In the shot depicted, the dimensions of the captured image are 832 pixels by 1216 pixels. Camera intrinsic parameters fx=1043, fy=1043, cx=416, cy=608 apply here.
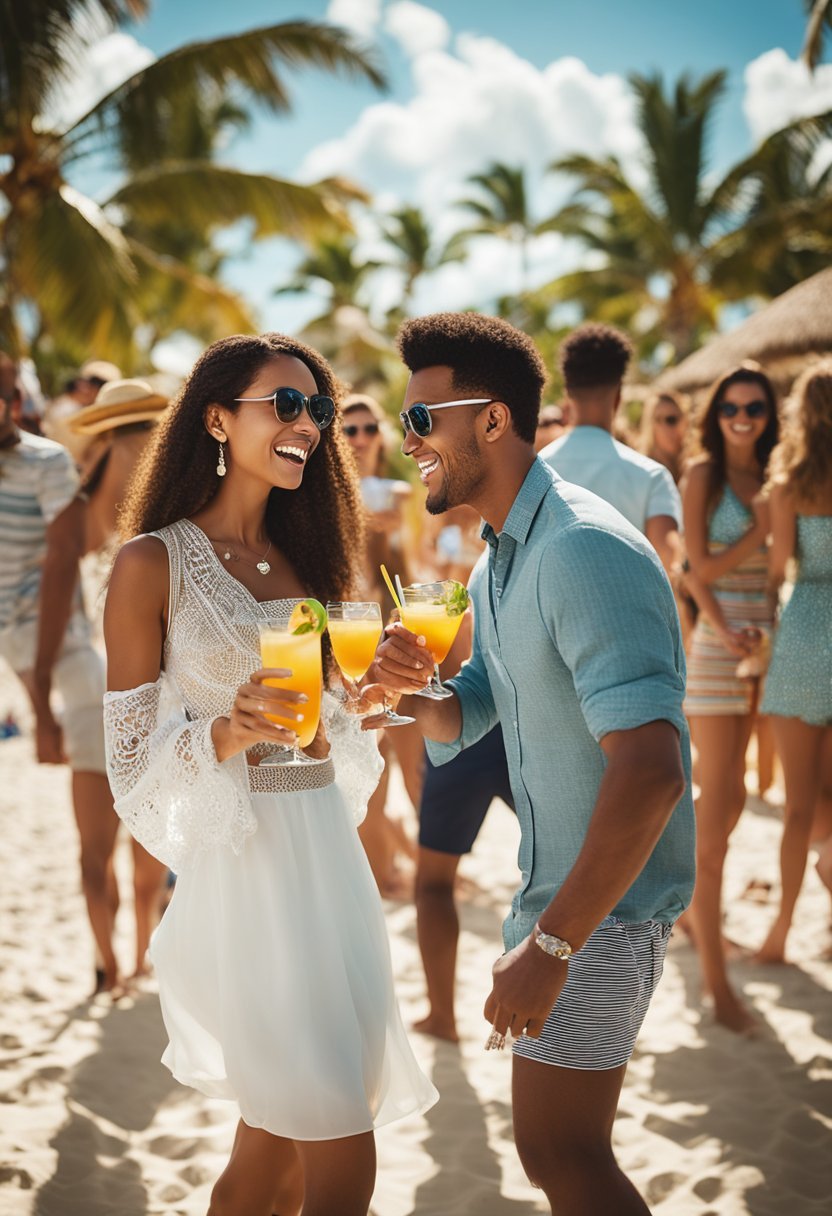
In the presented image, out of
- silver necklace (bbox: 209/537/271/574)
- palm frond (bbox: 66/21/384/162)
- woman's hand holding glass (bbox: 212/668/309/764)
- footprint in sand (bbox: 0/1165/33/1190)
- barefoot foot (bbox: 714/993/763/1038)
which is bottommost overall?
barefoot foot (bbox: 714/993/763/1038)

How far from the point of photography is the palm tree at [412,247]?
3803 cm

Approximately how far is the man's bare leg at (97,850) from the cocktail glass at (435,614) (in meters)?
2.46

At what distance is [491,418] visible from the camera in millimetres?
2189

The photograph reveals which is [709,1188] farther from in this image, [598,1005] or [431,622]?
[431,622]

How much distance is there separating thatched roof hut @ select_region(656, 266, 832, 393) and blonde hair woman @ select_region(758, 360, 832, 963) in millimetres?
11396

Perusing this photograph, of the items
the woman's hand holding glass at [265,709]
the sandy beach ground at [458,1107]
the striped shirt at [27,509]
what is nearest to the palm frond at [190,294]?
the striped shirt at [27,509]

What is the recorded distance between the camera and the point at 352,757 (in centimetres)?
260

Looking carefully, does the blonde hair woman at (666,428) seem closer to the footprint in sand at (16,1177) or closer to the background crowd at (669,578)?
the background crowd at (669,578)

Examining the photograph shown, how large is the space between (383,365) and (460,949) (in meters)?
29.3

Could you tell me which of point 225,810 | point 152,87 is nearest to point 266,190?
point 152,87

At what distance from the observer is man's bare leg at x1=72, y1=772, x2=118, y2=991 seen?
4.42m

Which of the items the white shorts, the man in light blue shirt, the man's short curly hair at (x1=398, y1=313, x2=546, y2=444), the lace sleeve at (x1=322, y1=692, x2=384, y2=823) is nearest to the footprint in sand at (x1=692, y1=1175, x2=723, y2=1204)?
the lace sleeve at (x1=322, y1=692, x2=384, y2=823)

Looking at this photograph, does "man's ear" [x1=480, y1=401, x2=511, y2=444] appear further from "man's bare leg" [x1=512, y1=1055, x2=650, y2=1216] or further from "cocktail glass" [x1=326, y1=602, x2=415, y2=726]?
"man's bare leg" [x1=512, y1=1055, x2=650, y2=1216]

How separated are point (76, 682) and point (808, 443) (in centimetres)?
322
